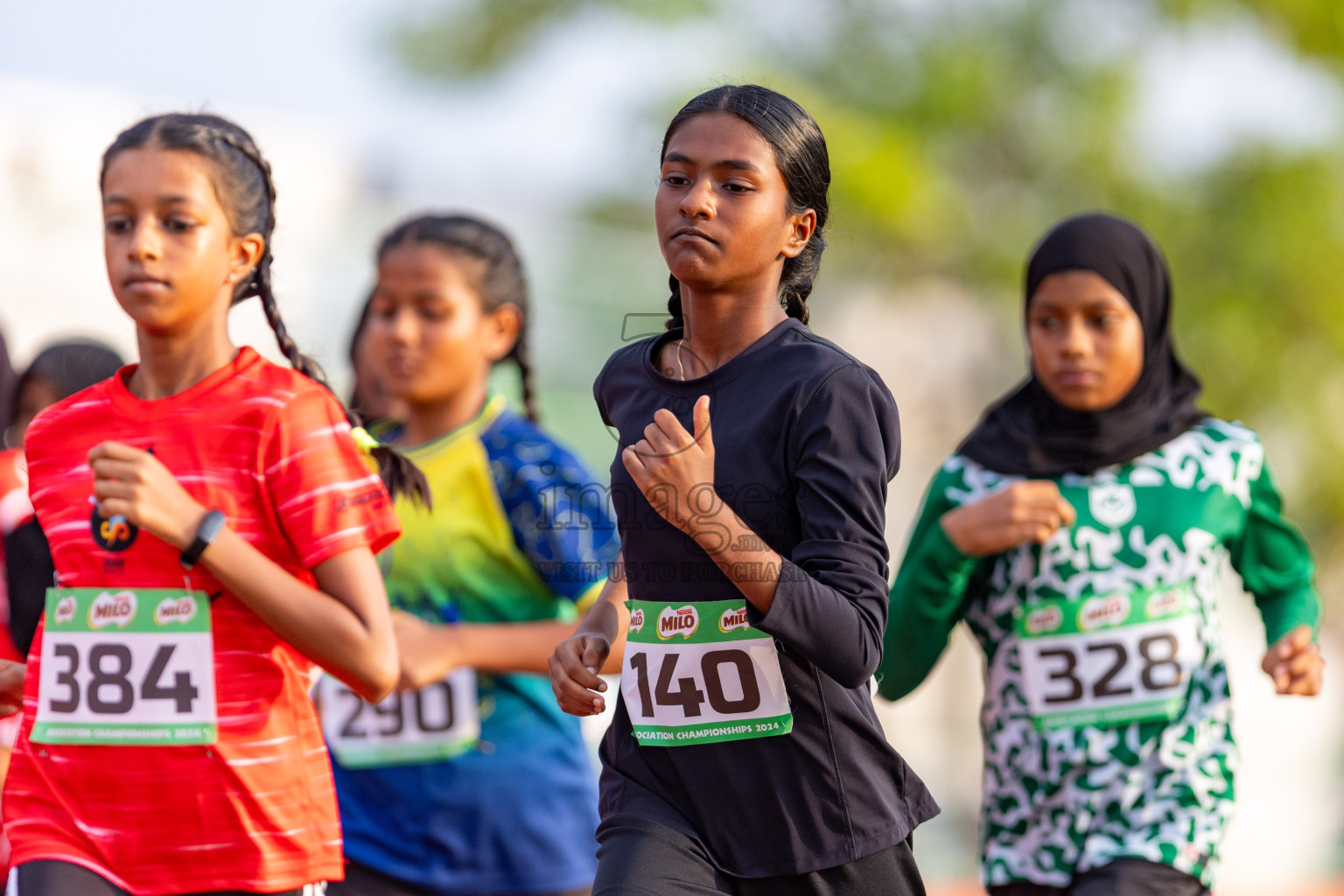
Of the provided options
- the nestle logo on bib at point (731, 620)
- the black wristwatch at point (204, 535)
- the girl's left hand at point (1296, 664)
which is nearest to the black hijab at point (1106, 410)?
the girl's left hand at point (1296, 664)

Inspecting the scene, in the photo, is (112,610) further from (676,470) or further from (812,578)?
(812,578)

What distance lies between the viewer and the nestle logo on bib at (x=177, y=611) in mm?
2801

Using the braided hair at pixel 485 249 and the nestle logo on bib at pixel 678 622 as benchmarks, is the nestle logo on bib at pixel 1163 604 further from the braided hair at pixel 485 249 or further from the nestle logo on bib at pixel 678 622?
the braided hair at pixel 485 249

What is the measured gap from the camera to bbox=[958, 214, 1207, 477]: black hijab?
4055 millimetres

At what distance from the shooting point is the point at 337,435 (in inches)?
116

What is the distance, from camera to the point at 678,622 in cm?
272

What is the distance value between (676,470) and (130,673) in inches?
43.0

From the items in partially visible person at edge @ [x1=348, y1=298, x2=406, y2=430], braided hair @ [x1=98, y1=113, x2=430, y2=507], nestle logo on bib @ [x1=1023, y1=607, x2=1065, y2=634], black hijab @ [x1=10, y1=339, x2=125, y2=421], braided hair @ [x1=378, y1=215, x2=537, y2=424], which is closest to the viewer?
braided hair @ [x1=98, y1=113, x2=430, y2=507]

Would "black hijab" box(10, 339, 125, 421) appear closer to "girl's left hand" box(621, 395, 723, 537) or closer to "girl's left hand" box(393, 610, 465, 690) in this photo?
"girl's left hand" box(393, 610, 465, 690)

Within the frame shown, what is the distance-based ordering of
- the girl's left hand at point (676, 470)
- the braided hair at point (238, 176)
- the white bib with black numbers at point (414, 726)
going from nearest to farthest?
the girl's left hand at point (676, 470), the braided hair at point (238, 176), the white bib with black numbers at point (414, 726)

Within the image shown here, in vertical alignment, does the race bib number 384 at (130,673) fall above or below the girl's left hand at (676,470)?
below

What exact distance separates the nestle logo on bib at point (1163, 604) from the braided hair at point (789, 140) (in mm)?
1414

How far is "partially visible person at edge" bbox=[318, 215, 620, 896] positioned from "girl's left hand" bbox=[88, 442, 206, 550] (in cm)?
121

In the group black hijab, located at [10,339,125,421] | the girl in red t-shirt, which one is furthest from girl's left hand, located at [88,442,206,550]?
black hijab, located at [10,339,125,421]
